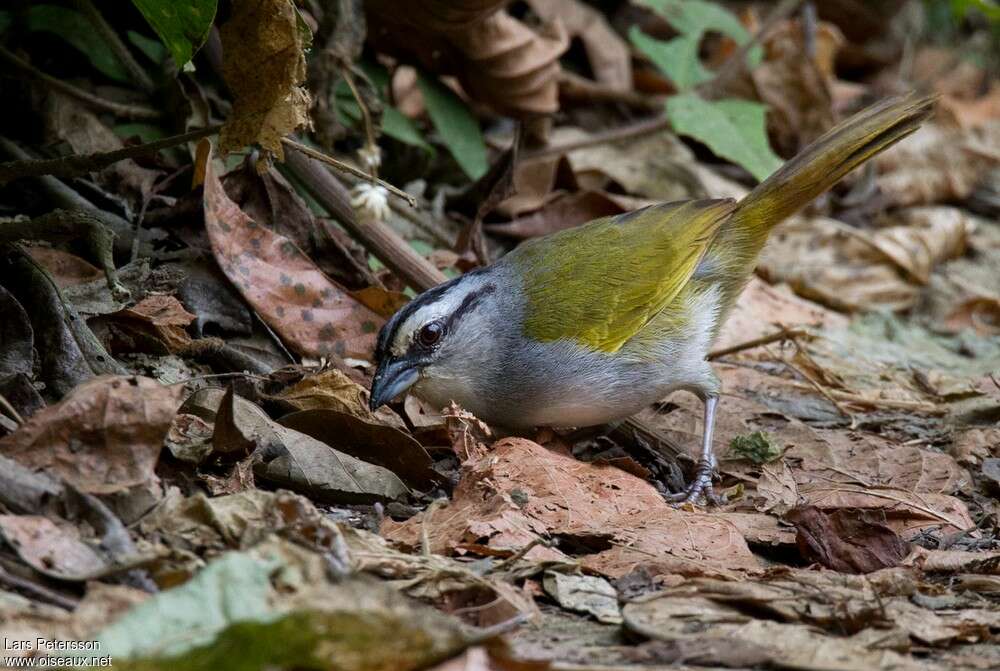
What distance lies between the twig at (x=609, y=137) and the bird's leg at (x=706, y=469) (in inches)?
94.0

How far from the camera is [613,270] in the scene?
4.93 meters

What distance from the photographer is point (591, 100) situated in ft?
26.1

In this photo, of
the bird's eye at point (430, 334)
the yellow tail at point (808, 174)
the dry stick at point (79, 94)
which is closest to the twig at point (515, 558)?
the bird's eye at point (430, 334)

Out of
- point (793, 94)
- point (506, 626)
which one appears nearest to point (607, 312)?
point (506, 626)

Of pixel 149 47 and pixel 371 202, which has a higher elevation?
pixel 149 47

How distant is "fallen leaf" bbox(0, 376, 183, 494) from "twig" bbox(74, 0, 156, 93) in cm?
261

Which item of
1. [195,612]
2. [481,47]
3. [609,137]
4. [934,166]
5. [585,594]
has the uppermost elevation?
[481,47]

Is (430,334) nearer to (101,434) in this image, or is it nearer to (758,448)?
(758,448)

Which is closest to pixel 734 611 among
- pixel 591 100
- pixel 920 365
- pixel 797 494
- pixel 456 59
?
pixel 797 494

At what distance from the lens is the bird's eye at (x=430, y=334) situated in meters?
4.48

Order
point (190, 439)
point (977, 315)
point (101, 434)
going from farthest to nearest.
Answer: point (977, 315)
point (190, 439)
point (101, 434)

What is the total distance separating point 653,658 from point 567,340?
206 centimetres

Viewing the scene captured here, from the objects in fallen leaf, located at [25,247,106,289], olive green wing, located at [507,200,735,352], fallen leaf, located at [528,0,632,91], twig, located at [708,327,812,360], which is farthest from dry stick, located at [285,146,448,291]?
fallen leaf, located at [528,0,632,91]

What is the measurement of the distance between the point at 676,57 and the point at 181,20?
14.0ft
